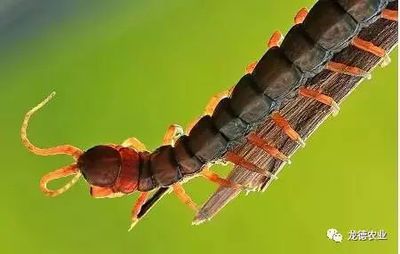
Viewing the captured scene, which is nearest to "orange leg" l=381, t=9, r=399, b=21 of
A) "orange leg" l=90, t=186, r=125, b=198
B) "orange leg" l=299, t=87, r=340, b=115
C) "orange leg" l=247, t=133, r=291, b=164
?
"orange leg" l=299, t=87, r=340, b=115

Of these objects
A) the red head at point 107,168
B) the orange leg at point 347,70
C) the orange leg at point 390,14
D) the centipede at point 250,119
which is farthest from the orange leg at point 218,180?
the orange leg at point 390,14

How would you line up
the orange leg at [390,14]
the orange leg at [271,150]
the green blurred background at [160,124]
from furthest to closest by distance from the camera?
the green blurred background at [160,124]
the orange leg at [271,150]
the orange leg at [390,14]

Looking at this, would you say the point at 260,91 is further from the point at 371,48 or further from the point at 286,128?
the point at 371,48

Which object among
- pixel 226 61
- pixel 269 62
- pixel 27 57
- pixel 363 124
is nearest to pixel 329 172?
pixel 363 124

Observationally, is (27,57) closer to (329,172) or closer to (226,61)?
(226,61)

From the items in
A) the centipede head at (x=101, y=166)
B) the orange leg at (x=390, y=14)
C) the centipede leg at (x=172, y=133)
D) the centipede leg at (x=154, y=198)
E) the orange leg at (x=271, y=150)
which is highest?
the centipede head at (x=101, y=166)

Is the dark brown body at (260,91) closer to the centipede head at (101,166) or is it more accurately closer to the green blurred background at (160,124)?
the centipede head at (101,166)
